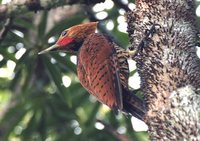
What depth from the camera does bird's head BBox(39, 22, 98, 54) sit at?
130 inches

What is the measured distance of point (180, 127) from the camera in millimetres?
1917

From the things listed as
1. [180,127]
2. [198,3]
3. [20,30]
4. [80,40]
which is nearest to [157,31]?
[180,127]

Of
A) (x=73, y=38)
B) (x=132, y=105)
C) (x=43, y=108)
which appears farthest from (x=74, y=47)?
(x=43, y=108)

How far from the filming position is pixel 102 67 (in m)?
3.06

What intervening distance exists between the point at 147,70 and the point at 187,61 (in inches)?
7.2

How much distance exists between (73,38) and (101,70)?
0.42m

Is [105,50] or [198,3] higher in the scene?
[105,50]

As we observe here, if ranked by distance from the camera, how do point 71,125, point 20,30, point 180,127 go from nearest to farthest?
point 180,127 → point 20,30 → point 71,125

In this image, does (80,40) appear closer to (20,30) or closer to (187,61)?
(187,61)

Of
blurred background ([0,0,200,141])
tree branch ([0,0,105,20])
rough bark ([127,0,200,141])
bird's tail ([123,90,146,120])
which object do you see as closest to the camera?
rough bark ([127,0,200,141])

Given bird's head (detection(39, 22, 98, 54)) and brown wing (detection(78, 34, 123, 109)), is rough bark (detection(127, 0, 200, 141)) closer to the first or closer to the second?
brown wing (detection(78, 34, 123, 109))

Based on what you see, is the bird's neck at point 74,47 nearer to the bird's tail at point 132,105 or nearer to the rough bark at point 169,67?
the bird's tail at point 132,105

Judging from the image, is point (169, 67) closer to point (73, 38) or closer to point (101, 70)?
point (101, 70)

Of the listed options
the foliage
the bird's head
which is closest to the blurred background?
the foliage
